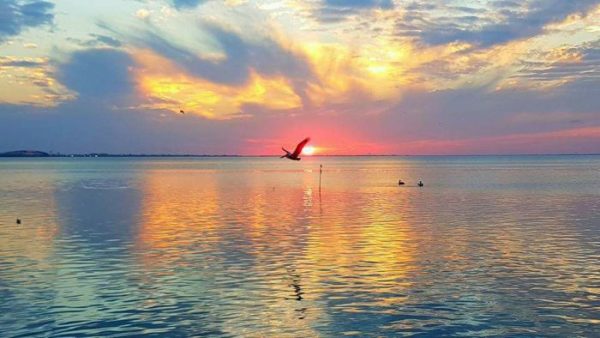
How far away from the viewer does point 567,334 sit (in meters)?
21.0

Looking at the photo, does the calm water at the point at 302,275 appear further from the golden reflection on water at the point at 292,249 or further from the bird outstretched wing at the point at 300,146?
the bird outstretched wing at the point at 300,146

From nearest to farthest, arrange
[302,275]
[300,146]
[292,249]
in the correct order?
1. [302,275]
2. [292,249]
3. [300,146]

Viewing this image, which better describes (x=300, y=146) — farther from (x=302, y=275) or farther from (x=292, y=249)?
(x=302, y=275)

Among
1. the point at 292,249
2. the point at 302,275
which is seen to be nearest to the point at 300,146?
the point at 292,249

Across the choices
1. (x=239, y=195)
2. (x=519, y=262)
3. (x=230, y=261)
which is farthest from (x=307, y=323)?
(x=239, y=195)

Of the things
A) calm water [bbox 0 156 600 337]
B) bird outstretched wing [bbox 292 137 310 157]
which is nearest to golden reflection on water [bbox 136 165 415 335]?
calm water [bbox 0 156 600 337]

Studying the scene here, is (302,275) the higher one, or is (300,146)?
(300,146)

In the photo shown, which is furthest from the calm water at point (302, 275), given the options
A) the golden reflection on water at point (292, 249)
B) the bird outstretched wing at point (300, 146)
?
the bird outstretched wing at point (300, 146)

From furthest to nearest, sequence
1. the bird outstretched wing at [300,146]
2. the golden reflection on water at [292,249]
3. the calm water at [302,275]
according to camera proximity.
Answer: the bird outstretched wing at [300,146] → the golden reflection on water at [292,249] → the calm water at [302,275]

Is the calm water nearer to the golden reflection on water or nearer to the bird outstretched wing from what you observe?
the golden reflection on water

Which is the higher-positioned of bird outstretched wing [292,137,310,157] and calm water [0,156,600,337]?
bird outstretched wing [292,137,310,157]

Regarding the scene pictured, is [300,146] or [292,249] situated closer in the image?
[292,249]

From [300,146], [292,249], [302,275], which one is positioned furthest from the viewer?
[300,146]

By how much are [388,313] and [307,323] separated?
11.0 feet
